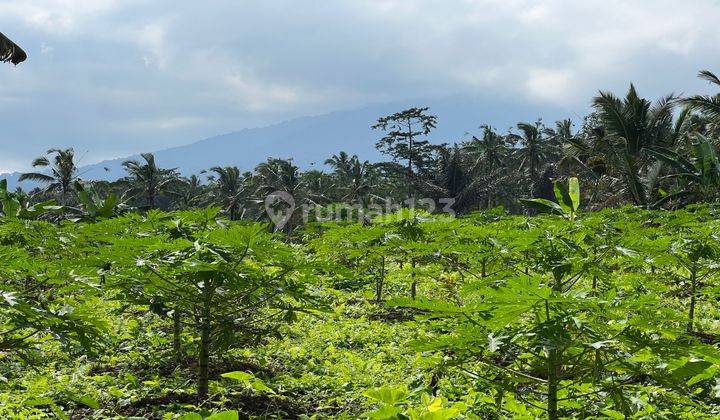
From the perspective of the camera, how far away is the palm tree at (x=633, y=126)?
20531 millimetres

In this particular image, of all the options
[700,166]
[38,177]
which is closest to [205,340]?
[700,166]

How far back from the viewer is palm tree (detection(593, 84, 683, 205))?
20.5 metres

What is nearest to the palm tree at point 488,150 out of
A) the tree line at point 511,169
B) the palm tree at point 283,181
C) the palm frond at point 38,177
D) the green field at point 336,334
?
the tree line at point 511,169

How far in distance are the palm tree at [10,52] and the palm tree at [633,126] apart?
1896 centimetres

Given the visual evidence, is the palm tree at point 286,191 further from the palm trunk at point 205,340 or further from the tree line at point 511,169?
the palm trunk at point 205,340

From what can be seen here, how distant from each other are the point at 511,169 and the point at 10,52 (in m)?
45.2

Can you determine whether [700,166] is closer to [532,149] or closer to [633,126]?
[633,126]

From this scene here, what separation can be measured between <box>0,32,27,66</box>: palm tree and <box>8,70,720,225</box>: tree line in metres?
3.43

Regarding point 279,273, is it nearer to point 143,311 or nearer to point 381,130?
point 143,311

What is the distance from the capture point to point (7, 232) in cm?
723

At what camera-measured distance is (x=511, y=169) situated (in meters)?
49.3

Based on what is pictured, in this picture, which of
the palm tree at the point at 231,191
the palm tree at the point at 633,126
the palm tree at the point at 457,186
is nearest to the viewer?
the palm tree at the point at 633,126

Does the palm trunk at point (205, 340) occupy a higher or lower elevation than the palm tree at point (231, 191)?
lower

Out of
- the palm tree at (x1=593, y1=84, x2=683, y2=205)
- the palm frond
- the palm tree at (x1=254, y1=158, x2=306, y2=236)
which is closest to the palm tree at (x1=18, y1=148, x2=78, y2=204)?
the palm frond
